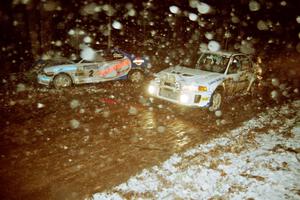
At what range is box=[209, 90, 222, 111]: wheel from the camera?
8.48 m

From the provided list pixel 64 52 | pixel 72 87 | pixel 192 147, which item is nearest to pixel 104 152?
pixel 192 147

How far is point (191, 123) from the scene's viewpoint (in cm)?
785

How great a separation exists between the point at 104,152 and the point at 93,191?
1.37 m

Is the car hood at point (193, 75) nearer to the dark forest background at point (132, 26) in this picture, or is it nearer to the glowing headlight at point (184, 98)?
the glowing headlight at point (184, 98)

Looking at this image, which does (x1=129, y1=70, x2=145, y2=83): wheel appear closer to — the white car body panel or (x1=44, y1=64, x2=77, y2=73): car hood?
(x1=44, y1=64, x2=77, y2=73): car hood

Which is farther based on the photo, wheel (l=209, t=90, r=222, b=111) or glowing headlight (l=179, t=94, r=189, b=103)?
wheel (l=209, t=90, r=222, b=111)

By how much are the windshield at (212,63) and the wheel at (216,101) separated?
74 cm

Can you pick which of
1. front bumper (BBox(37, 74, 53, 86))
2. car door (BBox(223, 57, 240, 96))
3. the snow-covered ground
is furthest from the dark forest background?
the snow-covered ground

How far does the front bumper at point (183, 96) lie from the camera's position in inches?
312

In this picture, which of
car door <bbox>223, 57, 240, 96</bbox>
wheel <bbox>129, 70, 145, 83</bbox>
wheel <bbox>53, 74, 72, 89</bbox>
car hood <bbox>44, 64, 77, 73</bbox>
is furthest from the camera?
wheel <bbox>129, 70, 145, 83</bbox>

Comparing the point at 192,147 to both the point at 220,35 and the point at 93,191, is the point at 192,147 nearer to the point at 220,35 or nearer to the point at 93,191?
the point at 93,191

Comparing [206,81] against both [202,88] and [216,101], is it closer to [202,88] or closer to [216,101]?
[202,88]

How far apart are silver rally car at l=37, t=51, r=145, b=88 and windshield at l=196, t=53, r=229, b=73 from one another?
3.63 m

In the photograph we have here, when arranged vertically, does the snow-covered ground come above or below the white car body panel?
below
